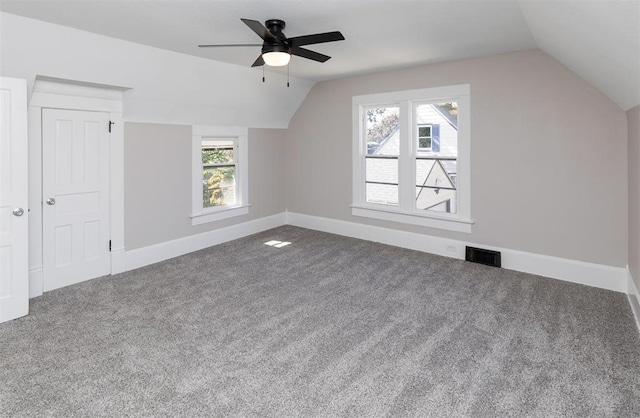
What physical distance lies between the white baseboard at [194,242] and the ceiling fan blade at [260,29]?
3.20m

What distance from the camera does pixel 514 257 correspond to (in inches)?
181

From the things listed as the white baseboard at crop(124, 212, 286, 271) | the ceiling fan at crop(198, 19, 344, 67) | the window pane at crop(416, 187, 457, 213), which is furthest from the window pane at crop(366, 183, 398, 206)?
the ceiling fan at crop(198, 19, 344, 67)

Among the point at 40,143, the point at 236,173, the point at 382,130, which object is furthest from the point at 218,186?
the point at 382,130

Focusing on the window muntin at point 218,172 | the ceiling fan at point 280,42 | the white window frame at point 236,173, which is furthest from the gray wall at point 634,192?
Result: the window muntin at point 218,172

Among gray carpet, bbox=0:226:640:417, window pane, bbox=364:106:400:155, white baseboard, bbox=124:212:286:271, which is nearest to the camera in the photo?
gray carpet, bbox=0:226:640:417

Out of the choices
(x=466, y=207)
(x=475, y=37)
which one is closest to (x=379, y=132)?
(x=466, y=207)

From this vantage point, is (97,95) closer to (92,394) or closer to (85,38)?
(85,38)

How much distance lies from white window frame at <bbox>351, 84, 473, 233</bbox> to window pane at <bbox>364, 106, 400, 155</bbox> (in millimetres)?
94

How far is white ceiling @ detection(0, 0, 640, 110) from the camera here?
8.29 ft

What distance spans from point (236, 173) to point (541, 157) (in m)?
4.38

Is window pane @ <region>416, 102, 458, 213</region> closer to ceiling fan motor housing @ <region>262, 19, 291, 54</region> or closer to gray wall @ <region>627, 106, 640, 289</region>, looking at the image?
gray wall @ <region>627, 106, 640, 289</region>

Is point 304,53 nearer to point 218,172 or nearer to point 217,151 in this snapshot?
point 217,151

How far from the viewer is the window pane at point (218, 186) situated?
5.81 metres

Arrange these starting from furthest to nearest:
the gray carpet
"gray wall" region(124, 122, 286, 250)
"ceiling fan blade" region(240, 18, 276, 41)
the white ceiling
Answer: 1. "gray wall" region(124, 122, 286, 250)
2. "ceiling fan blade" region(240, 18, 276, 41)
3. the white ceiling
4. the gray carpet
